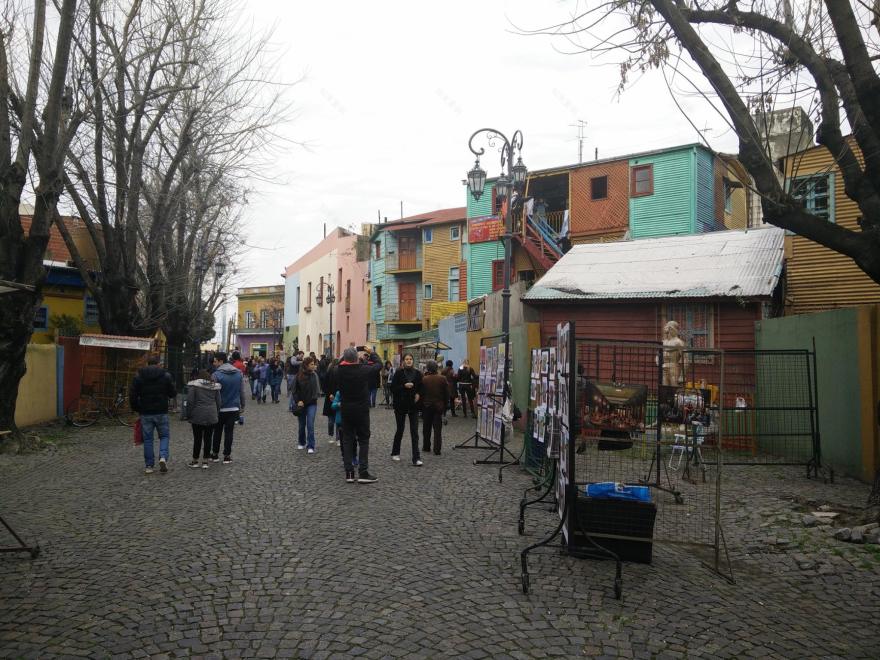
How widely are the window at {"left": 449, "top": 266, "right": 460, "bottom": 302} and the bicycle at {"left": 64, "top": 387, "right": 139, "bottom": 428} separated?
947 inches

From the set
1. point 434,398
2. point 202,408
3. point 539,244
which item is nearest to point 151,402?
point 202,408

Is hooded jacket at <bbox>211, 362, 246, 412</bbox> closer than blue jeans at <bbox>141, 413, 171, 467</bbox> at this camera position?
No

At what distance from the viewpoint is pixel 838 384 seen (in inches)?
414

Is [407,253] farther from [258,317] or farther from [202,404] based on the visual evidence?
[258,317]

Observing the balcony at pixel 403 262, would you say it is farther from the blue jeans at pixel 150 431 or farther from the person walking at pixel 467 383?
the blue jeans at pixel 150 431

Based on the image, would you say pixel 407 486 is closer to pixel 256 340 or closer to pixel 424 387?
pixel 424 387

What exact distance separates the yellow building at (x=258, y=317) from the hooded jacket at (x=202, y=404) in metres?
69.0

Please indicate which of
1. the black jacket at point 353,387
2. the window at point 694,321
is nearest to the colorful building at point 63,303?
the black jacket at point 353,387

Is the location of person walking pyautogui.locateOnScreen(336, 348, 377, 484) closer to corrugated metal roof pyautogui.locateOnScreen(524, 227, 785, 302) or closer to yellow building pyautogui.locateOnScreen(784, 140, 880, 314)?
corrugated metal roof pyautogui.locateOnScreen(524, 227, 785, 302)

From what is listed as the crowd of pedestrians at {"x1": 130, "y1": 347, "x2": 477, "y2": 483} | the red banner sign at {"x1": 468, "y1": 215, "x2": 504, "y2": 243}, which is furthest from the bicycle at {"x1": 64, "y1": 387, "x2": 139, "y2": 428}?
the red banner sign at {"x1": 468, "y1": 215, "x2": 504, "y2": 243}

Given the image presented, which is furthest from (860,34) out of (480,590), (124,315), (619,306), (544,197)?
(544,197)

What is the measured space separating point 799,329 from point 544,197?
20656 millimetres

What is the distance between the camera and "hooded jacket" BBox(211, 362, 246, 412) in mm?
11594

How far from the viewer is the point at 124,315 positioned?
19.2m
